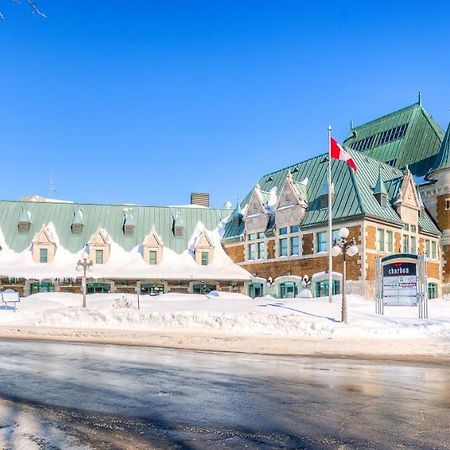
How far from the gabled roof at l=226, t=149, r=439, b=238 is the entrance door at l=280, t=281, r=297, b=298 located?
4681 millimetres

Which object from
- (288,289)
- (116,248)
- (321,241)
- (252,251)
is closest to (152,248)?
(116,248)

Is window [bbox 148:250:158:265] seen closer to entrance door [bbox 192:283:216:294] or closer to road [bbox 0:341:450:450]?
entrance door [bbox 192:283:216:294]

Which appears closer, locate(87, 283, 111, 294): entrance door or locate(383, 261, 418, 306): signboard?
locate(383, 261, 418, 306): signboard

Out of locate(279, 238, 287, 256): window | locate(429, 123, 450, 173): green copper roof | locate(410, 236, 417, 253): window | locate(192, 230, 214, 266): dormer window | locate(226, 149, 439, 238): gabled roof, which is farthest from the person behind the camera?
locate(192, 230, 214, 266): dormer window

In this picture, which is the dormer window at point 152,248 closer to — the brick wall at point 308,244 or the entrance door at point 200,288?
the entrance door at point 200,288

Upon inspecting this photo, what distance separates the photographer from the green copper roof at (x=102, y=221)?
4403 cm

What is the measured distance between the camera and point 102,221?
4609 centimetres

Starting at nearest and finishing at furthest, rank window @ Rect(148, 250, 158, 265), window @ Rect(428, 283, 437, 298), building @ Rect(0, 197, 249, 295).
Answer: window @ Rect(428, 283, 437, 298) < building @ Rect(0, 197, 249, 295) < window @ Rect(148, 250, 158, 265)

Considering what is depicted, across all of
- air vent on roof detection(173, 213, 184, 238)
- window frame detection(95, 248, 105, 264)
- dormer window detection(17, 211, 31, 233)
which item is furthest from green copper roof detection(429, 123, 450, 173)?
dormer window detection(17, 211, 31, 233)

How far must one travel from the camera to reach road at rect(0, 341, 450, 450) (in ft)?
19.2

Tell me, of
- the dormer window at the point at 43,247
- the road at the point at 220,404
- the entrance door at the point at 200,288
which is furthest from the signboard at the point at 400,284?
the dormer window at the point at 43,247

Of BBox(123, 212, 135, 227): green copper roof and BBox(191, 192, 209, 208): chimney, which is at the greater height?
BBox(191, 192, 209, 208): chimney

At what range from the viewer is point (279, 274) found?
3916cm

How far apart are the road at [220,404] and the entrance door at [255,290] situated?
27.0 meters
